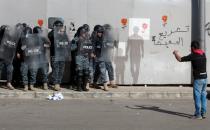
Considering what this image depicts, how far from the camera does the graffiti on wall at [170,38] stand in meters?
14.3

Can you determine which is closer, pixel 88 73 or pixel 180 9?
pixel 88 73

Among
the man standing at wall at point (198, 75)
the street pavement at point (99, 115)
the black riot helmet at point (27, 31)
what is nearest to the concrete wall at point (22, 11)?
the black riot helmet at point (27, 31)

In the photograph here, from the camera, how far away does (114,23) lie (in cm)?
1401

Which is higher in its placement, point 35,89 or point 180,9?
point 180,9

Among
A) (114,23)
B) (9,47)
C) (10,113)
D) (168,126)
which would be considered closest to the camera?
(168,126)

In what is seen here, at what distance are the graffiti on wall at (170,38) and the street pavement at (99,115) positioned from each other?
1.93 m

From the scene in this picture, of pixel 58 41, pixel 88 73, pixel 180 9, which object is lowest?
pixel 88 73

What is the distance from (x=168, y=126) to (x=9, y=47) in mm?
5111

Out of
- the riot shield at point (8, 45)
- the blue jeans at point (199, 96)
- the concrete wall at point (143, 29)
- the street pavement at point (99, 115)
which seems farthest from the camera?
the concrete wall at point (143, 29)

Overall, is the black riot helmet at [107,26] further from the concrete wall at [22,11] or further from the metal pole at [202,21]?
the metal pole at [202,21]

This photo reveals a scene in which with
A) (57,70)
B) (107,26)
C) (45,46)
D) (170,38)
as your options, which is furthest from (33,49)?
(170,38)

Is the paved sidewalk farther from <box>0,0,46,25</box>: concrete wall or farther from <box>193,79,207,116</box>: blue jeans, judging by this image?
<box>193,79,207,116</box>: blue jeans

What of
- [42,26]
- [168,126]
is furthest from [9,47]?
[168,126]

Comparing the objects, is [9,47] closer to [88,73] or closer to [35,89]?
[35,89]
